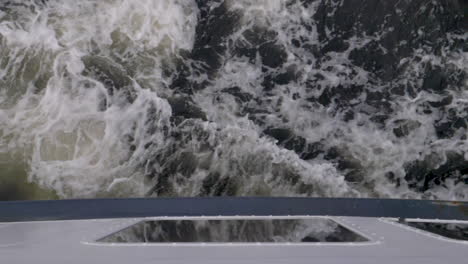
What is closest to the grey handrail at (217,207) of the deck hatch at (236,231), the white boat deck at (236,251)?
the deck hatch at (236,231)

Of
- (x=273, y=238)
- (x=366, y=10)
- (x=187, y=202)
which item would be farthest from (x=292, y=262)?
(x=366, y=10)

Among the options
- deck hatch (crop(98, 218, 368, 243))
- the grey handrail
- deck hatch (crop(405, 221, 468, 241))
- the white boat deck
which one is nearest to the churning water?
the grey handrail

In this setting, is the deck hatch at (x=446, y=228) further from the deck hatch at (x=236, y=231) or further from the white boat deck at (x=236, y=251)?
the deck hatch at (x=236, y=231)

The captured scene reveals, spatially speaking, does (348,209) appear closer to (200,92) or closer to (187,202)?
(187,202)

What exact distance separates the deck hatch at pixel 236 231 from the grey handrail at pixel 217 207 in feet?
1.38

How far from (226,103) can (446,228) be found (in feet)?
8.83

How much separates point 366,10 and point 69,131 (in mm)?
3026

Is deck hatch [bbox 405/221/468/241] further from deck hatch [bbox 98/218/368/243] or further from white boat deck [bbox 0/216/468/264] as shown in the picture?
deck hatch [bbox 98/218/368/243]

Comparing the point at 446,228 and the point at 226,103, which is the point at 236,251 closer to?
the point at 446,228

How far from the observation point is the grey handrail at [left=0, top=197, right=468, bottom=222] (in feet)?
6.66

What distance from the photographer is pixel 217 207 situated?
7.00 ft

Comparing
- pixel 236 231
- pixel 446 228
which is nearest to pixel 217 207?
pixel 236 231

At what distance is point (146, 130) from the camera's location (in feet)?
12.7

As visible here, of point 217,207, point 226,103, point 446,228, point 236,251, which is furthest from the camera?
point 226,103
